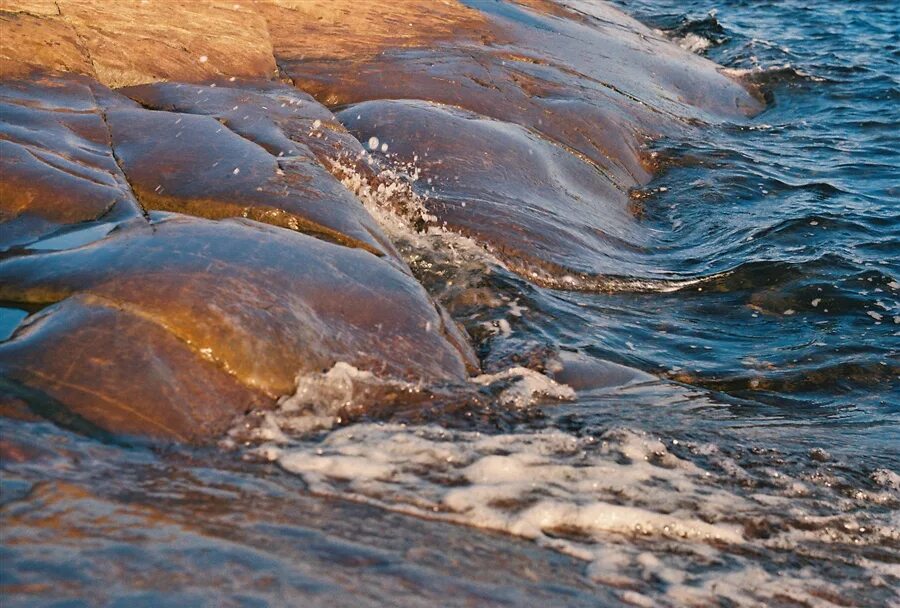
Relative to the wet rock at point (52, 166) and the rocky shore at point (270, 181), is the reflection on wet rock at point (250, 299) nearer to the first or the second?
the rocky shore at point (270, 181)

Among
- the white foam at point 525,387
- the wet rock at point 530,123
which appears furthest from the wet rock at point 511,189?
the white foam at point 525,387

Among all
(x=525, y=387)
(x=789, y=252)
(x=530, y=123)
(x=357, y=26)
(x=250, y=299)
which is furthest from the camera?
(x=357, y=26)

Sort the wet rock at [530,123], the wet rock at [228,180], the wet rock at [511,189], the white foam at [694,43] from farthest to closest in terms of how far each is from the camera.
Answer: the white foam at [694,43] < the wet rock at [530,123] < the wet rock at [511,189] < the wet rock at [228,180]

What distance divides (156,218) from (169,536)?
90.6 inches

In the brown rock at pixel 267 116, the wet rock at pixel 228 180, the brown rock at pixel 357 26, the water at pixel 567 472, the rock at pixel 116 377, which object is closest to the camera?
the water at pixel 567 472

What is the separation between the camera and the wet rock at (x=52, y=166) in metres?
4.84

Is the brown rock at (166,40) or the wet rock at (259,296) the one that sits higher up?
the brown rock at (166,40)

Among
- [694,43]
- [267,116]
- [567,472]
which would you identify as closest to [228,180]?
[267,116]

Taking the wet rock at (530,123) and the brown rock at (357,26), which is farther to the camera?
the brown rock at (357,26)

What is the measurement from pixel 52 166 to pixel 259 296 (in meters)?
1.50

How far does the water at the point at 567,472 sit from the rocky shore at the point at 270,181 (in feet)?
0.86

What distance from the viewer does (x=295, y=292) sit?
447cm

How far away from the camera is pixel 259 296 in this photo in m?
4.33

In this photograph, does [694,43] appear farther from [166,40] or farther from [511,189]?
[166,40]
